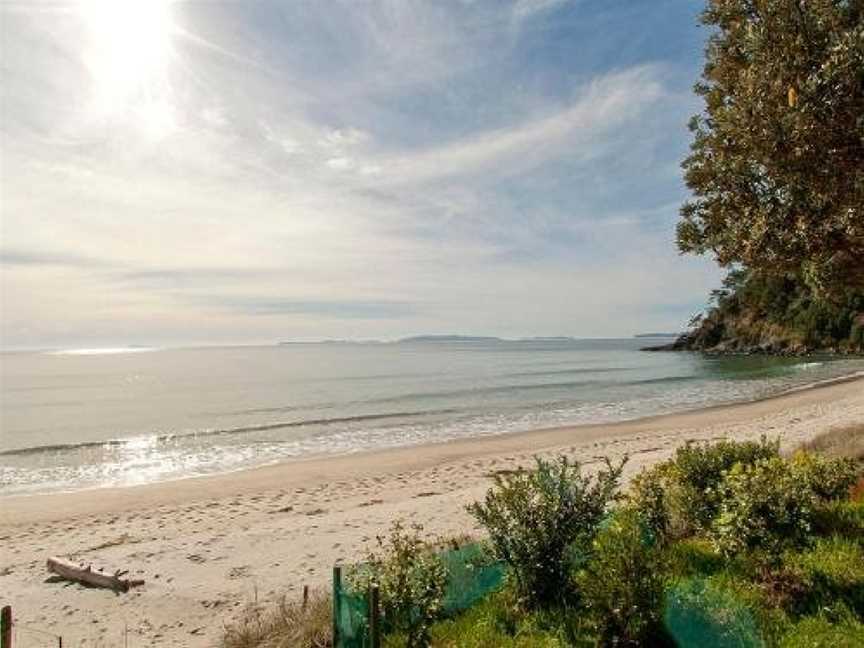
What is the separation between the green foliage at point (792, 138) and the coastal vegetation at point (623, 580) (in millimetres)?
3576

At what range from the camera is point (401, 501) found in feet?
66.7

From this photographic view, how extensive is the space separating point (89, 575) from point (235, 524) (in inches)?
218

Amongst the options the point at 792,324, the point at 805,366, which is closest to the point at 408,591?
the point at 805,366

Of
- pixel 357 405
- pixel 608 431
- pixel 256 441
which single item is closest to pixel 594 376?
pixel 357 405

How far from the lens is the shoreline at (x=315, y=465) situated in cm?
2227

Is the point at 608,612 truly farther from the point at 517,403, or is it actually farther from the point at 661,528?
the point at 517,403

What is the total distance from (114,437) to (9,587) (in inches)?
1102

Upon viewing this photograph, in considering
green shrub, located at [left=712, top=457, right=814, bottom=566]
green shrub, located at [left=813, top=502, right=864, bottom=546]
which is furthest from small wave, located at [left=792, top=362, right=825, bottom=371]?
green shrub, located at [left=712, top=457, right=814, bottom=566]

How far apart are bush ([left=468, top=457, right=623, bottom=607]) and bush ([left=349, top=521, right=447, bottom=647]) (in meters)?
0.98

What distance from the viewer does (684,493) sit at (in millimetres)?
10125

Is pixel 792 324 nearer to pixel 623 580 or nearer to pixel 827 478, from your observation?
pixel 827 478

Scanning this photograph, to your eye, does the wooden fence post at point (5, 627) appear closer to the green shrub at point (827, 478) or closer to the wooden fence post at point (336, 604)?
the wooden fence post at point (336, 604)

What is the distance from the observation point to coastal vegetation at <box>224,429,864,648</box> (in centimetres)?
668

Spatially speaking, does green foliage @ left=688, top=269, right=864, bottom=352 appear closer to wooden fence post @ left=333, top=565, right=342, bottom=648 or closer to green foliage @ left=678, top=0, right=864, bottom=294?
green foliage @ left=678, top=0, right=864, bottom=294
